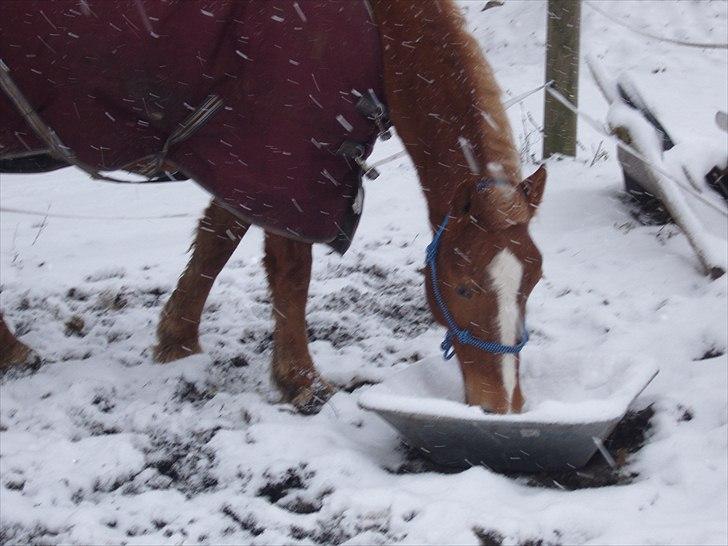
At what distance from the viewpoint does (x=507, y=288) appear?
2.40m

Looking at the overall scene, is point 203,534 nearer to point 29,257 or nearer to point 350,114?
point 350,114

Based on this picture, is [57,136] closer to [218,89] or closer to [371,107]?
[218,89]

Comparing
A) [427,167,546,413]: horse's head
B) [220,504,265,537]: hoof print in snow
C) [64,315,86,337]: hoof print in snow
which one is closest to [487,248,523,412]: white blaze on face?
[427,167,546,413]: horse's head

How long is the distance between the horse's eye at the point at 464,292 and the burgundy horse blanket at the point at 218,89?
0.57 m

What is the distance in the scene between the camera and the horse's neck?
264 centimetres

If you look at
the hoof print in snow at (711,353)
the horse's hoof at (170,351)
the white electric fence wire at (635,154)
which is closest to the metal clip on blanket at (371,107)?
the white electric fence wire at (635,154)

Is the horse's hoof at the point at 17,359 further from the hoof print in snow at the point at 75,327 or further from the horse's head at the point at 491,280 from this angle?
the horse's head at the point at 491,280

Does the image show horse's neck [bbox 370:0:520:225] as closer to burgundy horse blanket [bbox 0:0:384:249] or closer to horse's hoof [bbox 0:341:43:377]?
burgundy horse blanket [bbox 0:0:384:249]

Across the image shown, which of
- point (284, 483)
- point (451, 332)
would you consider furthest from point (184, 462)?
point (451, 332)

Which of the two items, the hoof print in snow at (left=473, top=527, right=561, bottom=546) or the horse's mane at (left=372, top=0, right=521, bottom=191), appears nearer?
the hoof print in snow at (left=473, top=527, right=561, bottom=546)

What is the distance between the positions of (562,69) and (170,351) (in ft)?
10.4

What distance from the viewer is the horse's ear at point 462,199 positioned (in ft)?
8.13

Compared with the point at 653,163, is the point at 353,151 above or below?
above

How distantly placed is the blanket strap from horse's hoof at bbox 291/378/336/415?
3.02ft
